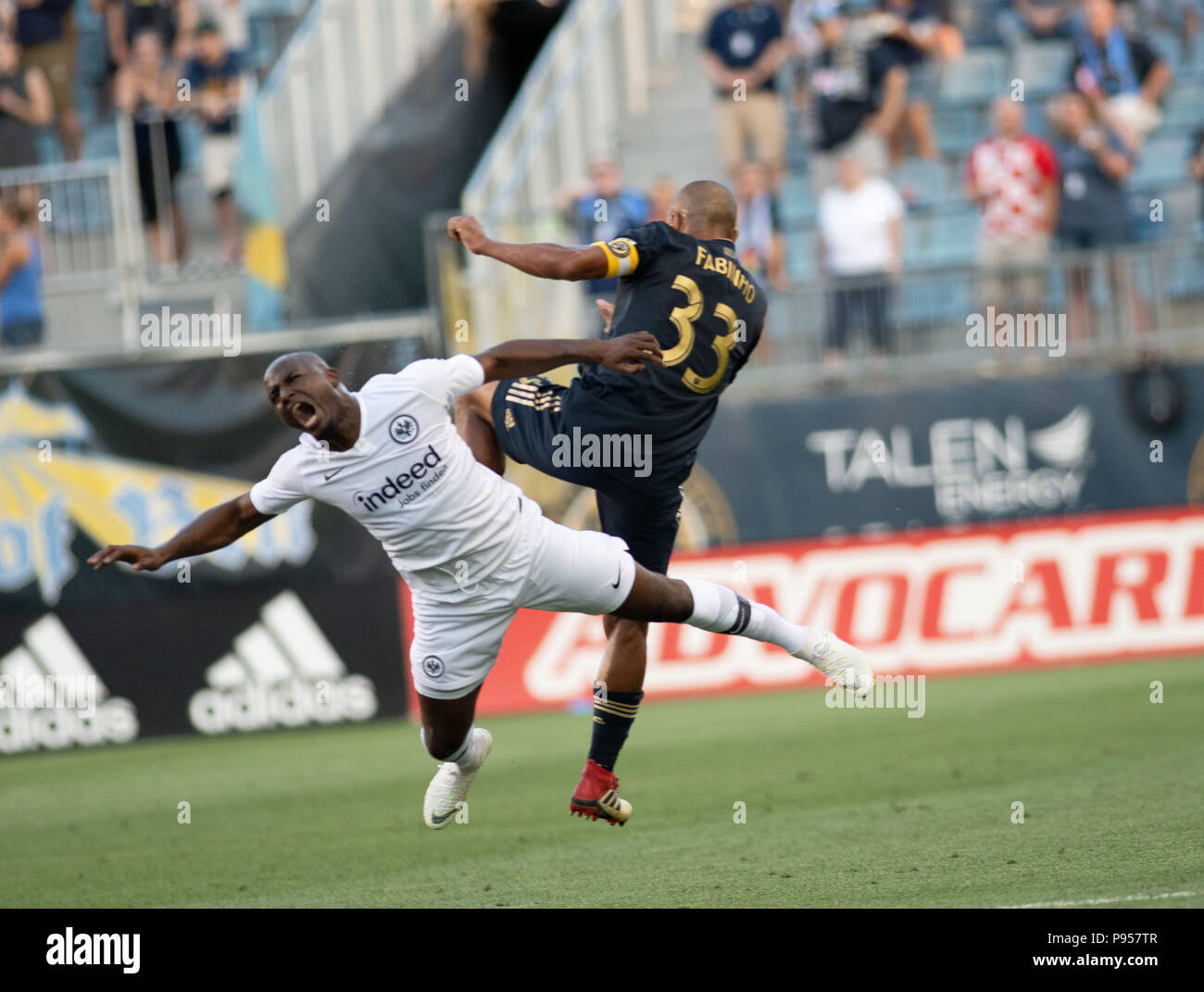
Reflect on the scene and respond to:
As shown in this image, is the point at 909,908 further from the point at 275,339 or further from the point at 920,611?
the point at 275,339

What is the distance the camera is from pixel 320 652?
50.6 ft

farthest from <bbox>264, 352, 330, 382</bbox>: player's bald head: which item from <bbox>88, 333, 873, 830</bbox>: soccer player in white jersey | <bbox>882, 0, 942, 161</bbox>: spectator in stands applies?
<bbox>882, 0, 942, 161</bbox>: spectator in stands

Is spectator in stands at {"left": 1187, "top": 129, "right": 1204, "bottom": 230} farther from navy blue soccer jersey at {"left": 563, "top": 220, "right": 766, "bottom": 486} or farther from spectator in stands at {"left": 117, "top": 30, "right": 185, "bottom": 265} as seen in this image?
navy blue soccer jersey at {"left": 563, "top": 220, "right": 766, "bottom": 486}

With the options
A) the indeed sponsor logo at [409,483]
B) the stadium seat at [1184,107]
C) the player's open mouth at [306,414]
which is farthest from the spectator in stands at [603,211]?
the player's open mouth at [306,414]

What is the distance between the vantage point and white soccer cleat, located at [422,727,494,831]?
857 cm

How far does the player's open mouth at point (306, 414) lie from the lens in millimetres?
7270

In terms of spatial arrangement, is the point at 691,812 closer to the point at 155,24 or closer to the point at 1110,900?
the point at 1110,900

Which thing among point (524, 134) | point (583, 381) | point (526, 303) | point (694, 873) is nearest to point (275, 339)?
point (526, 303)

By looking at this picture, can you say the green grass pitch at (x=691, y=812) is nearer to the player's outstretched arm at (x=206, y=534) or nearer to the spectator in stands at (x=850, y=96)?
the player's outstretched arm at (x=206, y=534)

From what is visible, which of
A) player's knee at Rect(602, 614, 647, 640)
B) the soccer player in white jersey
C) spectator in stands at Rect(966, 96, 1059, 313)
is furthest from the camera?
spectator in stands at Rect(966, 96, 1059, 313)

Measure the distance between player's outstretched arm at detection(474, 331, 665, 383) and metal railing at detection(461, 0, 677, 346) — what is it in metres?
10.1

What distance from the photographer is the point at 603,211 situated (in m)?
16.2

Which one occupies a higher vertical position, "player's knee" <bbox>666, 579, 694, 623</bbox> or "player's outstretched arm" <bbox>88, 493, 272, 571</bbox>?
"player's outstretched arm" <bbox>88, 493, 272, 571</bbox>
